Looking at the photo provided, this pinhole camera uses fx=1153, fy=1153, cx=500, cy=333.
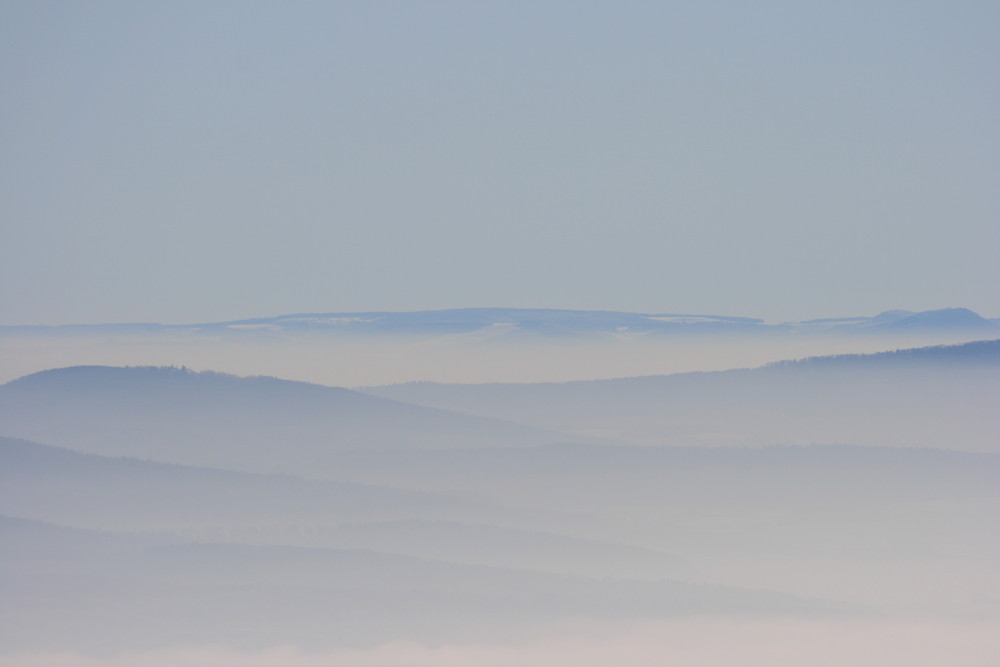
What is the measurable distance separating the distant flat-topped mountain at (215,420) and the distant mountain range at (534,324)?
23 centimetres

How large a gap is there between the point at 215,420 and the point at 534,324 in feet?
4.94

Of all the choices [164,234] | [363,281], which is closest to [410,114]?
[363,281]

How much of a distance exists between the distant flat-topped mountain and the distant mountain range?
0.23 meters

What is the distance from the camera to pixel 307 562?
4.89 metres

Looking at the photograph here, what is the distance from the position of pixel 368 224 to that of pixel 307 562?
1.57m

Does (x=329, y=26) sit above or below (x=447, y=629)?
above

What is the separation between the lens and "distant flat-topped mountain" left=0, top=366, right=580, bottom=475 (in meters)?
5.14

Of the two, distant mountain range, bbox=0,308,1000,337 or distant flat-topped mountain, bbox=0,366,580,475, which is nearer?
distant flat-topped mountain, bbox=0,366,580,475

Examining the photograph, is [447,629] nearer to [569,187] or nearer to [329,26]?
[569,187]

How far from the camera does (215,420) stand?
516cm

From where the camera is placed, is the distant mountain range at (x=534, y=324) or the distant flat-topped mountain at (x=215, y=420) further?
the distant mountain range at (x=534, y=324)

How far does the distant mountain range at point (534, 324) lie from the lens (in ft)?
17.2

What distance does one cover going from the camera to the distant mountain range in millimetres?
5242

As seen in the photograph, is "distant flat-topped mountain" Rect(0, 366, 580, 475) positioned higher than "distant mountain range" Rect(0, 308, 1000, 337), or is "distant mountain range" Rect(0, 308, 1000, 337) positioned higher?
"distant mountain range" Rect(0, 308, 1000, 337)
